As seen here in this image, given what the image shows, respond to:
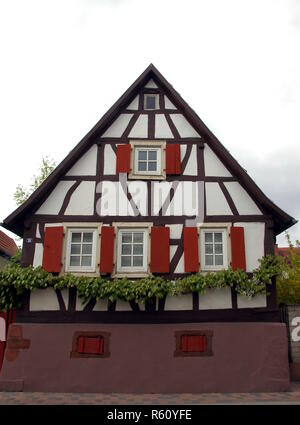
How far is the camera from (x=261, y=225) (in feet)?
32.8

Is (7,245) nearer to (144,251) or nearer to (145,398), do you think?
(144,251)

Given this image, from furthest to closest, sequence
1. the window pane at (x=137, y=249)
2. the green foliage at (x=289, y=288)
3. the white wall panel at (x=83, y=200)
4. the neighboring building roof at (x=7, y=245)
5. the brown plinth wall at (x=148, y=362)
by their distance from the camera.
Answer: the neighboring building roof at (x=7, y=245), the green foliage at (x=289, y=288), the white wall panel at (x=83, y=200), the window pane at (x=137, y=249), the brown plinth wall at (x=148, y=362)

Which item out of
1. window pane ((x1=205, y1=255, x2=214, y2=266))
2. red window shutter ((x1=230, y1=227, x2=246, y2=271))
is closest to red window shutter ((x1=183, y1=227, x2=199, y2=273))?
window pane ((x1=205, y1=255, x2=214, y2=266))

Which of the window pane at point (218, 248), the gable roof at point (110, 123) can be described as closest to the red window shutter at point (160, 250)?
the window pane at point (218, 248)

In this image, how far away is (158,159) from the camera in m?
10.6

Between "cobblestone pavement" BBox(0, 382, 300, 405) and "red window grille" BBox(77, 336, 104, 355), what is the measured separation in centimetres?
91

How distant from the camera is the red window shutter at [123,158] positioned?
1030 cm

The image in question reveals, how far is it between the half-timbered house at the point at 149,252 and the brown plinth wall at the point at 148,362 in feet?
0.07

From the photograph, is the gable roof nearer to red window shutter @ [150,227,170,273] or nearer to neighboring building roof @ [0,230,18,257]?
red window shutter @ [150,227,170,273]

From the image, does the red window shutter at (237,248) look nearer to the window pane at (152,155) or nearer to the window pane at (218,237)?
the window pane at (218,237)

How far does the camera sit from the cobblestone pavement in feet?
25.1

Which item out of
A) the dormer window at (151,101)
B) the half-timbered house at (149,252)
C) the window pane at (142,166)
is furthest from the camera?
the dormer window at (151,101)
